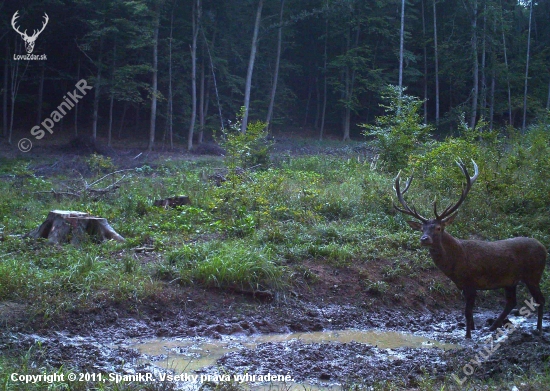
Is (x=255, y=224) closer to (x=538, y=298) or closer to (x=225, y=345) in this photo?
(x=225, y=345)

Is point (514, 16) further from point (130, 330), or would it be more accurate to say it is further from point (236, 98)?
point (130, 330)

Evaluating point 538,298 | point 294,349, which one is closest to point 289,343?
point 294,349

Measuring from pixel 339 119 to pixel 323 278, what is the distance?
112 feet

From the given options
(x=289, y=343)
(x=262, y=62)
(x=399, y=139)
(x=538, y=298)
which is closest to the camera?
(x=289, y=343)

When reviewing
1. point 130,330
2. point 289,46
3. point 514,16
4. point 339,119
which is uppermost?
point 514,16

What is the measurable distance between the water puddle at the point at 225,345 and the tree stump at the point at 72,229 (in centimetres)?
348

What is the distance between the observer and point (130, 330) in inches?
299

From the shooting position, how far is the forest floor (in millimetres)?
6191

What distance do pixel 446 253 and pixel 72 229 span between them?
6.22 meters

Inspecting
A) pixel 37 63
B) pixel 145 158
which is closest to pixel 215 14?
pixel 37 63

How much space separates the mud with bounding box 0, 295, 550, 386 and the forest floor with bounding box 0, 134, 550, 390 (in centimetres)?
1

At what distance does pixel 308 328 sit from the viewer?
326 inches

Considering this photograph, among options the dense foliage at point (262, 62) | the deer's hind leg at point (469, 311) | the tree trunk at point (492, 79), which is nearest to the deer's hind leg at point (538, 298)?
the deer's hind leg at point (469, 311)

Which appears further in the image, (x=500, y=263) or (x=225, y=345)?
(x=500, y=263)
